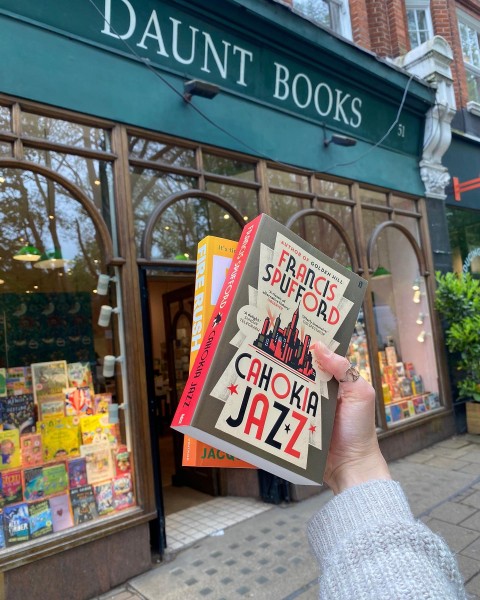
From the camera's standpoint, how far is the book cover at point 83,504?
3.77 m

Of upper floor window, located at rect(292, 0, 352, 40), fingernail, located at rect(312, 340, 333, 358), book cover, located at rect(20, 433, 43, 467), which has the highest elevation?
upper floor window, located at rect(292, 0, 352, 40)

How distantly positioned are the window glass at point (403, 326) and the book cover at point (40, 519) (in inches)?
200

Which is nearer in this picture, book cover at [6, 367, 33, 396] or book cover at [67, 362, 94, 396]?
book cover at [6, 367, 33, 396]

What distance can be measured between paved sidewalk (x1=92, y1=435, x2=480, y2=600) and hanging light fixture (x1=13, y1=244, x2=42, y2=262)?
299 cm

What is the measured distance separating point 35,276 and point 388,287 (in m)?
5.40

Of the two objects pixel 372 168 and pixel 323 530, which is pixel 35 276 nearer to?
pixel 323 530

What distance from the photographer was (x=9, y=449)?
11.9 ft

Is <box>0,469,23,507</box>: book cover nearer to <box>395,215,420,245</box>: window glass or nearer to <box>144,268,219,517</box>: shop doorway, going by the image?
<box>144,268,219,517</box>: shop doorway

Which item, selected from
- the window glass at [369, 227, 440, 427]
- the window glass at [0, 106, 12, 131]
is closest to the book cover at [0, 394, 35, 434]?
the window glass at [0, 106, 12, 131]

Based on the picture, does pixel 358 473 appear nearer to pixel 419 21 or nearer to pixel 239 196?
pixel 239 196

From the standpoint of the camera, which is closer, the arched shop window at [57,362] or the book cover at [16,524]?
the book cover at [16,524]

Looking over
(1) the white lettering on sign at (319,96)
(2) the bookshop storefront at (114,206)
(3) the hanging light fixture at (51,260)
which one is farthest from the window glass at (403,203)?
(3) the hanging light fixture at (51,260)

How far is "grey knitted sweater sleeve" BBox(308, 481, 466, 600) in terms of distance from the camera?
2.84ft

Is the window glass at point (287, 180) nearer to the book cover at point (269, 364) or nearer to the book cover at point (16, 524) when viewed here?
the book cover at point (16, 524)
